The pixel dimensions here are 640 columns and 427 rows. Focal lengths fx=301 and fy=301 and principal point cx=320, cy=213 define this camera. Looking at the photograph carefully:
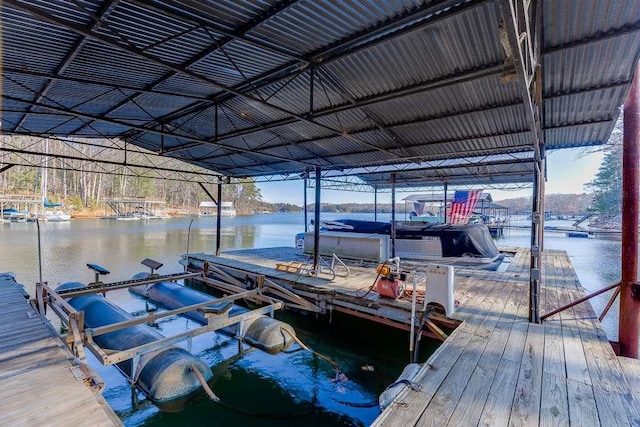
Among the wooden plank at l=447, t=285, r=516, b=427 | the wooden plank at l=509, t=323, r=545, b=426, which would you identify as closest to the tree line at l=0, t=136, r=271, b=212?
the wooden plank at l=447, t=285, r=516, b=427

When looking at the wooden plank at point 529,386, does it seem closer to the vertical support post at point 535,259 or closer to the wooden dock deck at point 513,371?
the wooden dock deck at point 513,371

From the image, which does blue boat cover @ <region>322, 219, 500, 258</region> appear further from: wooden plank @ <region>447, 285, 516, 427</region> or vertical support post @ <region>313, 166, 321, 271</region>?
wooden plank @ <region>447, 285, 516, 427</region>

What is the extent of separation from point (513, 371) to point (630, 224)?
9.59 ft

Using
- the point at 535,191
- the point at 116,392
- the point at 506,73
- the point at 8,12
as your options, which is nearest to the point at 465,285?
the point at 535,191

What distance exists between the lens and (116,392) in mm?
4703

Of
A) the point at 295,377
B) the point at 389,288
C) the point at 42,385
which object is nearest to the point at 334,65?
the point at 389,288

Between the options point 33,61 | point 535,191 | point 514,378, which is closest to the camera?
point 514,378

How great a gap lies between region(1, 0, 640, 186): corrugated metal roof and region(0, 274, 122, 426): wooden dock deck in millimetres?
3595

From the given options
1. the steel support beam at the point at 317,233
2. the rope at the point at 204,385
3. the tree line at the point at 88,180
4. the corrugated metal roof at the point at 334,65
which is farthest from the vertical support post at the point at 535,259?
the tree line at the point at 88,180

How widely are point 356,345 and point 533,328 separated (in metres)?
3.33

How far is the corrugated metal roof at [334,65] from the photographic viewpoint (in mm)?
3453

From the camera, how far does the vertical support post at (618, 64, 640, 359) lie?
4.15 meters

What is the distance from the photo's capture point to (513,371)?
3279 millimetres

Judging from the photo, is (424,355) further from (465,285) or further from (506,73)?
(506,73)
